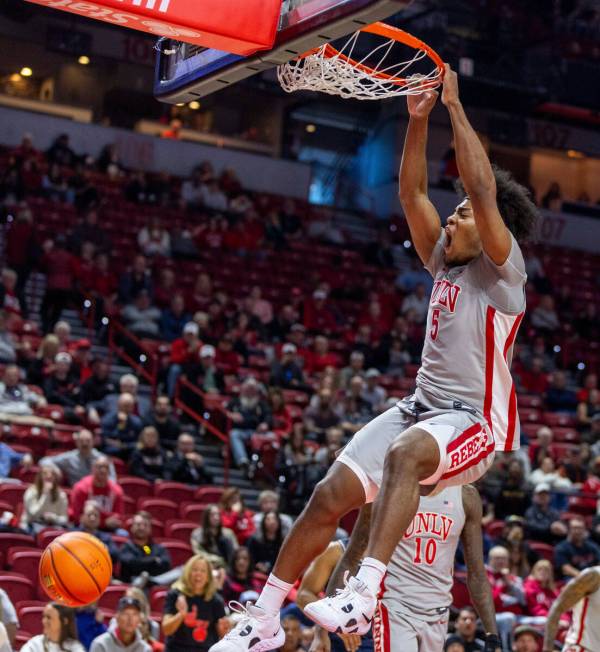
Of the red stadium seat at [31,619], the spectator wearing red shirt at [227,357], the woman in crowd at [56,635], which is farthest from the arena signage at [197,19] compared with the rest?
the spectator wearing red shirt at [227,357]

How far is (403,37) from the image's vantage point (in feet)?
17.2

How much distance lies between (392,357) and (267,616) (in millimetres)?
13832

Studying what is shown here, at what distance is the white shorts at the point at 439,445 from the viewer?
4.96 meters

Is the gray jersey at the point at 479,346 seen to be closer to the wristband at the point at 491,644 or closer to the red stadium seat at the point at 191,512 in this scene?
the wristband at the point at 491,644

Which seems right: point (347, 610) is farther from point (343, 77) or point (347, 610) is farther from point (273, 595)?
point (343, 77)

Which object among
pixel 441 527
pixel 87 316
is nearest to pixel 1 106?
pixel 87 316

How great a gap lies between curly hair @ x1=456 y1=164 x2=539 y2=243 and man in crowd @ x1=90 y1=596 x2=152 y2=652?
5111 millimetres

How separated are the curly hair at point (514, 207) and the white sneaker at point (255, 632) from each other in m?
1.97

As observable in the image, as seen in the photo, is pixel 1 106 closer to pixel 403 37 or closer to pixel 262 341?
pixel 262 341

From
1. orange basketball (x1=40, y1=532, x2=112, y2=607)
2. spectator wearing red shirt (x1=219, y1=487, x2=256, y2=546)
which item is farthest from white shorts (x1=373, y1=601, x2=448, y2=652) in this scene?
spectator wearing red shirt (x1=219, y1=487, x2=256, y2=546)

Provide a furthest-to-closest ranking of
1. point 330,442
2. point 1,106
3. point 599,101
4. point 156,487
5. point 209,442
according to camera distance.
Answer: point 599,101 → point 1,106 → point 209,442 → point 330,442 → point 156,487

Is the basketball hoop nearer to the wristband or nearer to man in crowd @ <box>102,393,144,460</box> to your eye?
the wristband

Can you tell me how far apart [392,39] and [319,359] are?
1265 cm

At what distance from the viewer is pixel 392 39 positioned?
543 centimetres
